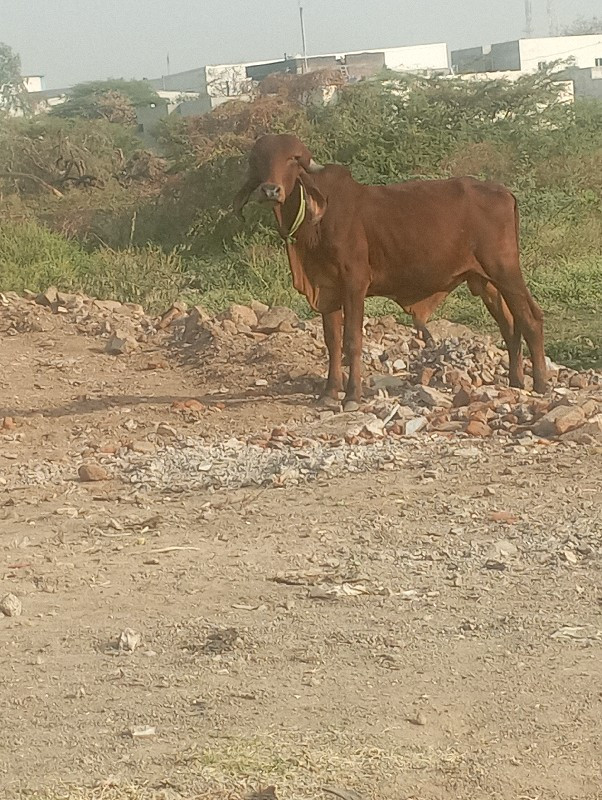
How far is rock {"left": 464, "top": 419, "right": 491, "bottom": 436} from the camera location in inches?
283

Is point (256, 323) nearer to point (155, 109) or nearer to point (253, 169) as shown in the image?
point (253, 169)

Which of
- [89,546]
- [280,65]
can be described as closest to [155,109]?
[280,65]

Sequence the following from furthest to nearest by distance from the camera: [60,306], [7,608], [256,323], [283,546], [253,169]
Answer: [60,306], [256,323], [253,169], [283,546], [7,608]

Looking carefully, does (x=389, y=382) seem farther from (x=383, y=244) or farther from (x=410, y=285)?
(x=383, y=244)

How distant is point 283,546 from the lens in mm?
5438

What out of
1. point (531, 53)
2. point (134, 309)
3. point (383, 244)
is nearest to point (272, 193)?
point (383, 244)

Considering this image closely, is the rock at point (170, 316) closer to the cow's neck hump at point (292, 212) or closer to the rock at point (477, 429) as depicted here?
the cow's neck hump at point (292, 212)

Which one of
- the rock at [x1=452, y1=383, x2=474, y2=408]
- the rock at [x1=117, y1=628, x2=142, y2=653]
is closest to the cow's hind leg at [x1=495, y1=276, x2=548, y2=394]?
the rock at [x1=452, y1=383, x2=474, y2=408]

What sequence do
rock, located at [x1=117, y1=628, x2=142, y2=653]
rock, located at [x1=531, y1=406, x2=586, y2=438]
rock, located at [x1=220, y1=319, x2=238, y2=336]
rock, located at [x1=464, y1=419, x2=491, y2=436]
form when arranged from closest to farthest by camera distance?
rock, located at [x1=117, y1=628, x2=142, y2=653] < rock, located at [x1=531, y1=406, x2=586, y2=438] < rock, located at [x1=464, y1=419, x2=491, y2=436] < rock, located at [x1=220, y1=319, x2=238, y2=336]

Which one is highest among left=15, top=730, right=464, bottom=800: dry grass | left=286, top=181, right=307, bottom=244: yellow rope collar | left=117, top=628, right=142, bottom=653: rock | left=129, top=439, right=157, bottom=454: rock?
left=286, top=181, right=307, bottom=244: yellow rope collar

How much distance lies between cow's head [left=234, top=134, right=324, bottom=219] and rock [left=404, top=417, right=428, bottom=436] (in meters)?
1.42

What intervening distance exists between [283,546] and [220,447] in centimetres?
199

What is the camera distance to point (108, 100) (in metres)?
44.2

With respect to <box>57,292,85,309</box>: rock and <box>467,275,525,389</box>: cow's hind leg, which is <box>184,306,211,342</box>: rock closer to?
<box>57,292,85,309</box>: rock
